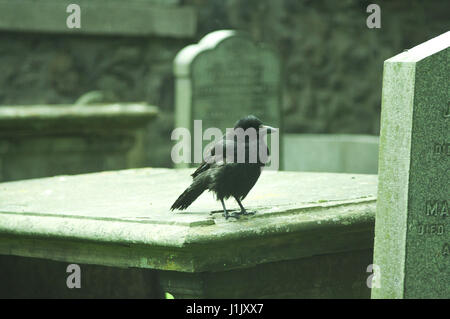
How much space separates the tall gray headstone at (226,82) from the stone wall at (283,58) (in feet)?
5.91

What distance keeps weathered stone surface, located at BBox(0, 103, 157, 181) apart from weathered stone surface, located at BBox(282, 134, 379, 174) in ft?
6.96

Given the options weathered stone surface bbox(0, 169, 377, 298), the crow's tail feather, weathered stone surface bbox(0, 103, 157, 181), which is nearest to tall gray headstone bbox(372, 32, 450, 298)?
weathered stone surface bbox(0, 169, 377, 298)

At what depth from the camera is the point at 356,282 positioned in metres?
3.52

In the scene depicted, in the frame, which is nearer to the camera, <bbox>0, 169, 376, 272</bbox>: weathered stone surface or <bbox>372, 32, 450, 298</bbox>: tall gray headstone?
<bbox>372, 32, 450, 298</bbox>: tall gray headstone

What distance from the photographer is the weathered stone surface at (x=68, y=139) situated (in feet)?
19.6

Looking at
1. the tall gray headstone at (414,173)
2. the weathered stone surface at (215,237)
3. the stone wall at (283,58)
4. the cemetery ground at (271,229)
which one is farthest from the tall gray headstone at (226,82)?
the tall gray headstone at (414,173)

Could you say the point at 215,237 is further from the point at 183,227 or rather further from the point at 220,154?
the point at 220,154

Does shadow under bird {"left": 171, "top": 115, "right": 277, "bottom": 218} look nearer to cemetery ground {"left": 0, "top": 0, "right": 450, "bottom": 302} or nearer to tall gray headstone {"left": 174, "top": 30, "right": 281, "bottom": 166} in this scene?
cemetery ground {"left": 0, "top": 0, "right": 450, "bottom": 302}

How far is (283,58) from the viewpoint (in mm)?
9422

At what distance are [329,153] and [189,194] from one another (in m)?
5.36

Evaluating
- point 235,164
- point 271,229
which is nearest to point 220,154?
point 235,164

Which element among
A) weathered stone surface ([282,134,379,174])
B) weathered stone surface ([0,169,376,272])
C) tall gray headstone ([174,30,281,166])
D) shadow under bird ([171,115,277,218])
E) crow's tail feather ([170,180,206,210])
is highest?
tall gray headstone ([174,30,281,166])

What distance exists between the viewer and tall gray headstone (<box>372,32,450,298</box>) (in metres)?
2.70
